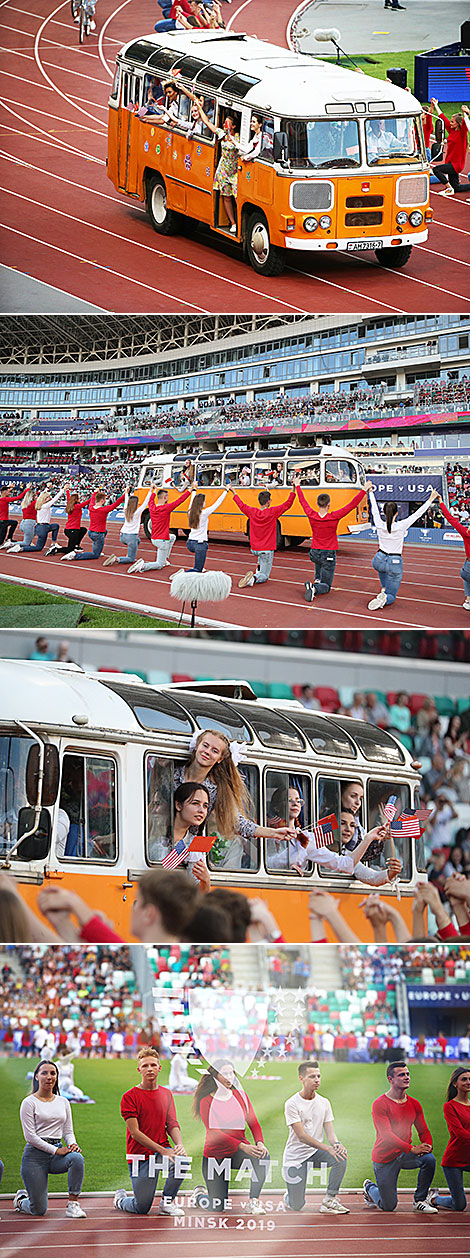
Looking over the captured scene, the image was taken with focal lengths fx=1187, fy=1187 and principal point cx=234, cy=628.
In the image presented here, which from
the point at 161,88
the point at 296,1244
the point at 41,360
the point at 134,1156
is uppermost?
the point at 161,88

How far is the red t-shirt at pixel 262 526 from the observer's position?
6297 millimetres

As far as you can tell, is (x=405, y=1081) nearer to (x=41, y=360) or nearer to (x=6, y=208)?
(x=41, y=360)

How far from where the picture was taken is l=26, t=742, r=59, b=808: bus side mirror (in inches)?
203

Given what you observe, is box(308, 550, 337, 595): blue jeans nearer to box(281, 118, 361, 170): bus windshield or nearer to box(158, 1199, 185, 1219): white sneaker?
box(281, 118, 361, 170): bus windshield

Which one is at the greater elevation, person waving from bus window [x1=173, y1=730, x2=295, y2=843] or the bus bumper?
the bus bumper

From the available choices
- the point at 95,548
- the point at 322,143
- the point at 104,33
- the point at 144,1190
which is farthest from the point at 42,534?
the point at 144,1190

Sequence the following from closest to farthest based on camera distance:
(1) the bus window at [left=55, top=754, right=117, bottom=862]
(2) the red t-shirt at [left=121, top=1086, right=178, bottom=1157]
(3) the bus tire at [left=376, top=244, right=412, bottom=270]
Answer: (1) the bus window at [left=55, top=754, right=117, bottom=862] → (2) the red t-shirt at [left=121, top=1086, right=178, bottom=1157] → (3) the bus tire at [left=376, top=244, right=412, bottom=270]

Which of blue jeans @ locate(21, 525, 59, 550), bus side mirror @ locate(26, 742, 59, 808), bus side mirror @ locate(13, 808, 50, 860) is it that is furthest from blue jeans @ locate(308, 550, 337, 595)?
bus side mirror @ locate(13, 808, 50, 860)

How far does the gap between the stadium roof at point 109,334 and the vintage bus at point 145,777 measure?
1.76 metres

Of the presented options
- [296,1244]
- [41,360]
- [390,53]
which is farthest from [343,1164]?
[390,53]

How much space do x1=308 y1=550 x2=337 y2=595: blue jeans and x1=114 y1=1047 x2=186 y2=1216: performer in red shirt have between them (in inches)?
96.6

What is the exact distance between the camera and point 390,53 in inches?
255

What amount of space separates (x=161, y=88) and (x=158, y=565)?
2591 millimetres

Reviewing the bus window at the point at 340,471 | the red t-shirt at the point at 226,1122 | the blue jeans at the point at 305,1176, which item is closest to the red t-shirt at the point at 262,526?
the bus window at the point at 340,471
